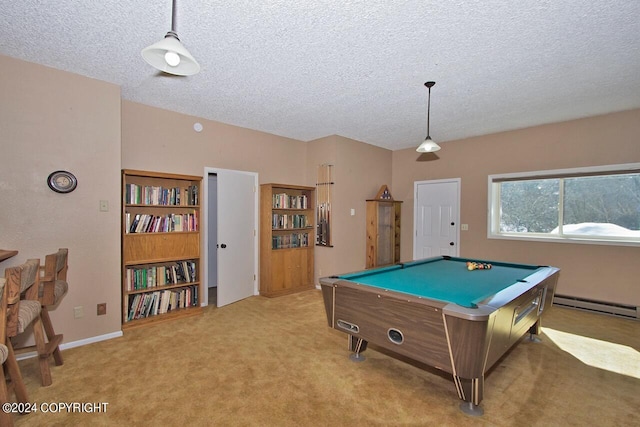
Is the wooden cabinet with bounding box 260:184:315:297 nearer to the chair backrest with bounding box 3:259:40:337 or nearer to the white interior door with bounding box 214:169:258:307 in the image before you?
the white interior door with bounding box 214:169:258:307

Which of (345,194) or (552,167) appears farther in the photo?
(345,194)

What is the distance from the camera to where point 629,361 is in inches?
102

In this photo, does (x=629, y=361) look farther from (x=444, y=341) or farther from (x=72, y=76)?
(x=72, y=76)

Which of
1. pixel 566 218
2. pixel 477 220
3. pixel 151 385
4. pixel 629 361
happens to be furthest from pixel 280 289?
pixel 566 218

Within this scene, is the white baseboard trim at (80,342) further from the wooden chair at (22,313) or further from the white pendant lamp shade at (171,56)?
the white pendant lamp shade at (171,56)

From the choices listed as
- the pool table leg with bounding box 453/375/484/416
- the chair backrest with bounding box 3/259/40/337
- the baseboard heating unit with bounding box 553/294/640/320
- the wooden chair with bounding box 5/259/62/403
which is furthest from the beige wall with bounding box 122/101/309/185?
the baseboard heating unit with bounding box 553/294/640/320

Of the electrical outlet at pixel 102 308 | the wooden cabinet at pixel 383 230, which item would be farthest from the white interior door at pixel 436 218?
the electrical outlet at pixel 102 308

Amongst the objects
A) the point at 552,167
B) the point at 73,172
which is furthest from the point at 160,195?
the point at 552,167

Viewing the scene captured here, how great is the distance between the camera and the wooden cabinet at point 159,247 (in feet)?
11.0

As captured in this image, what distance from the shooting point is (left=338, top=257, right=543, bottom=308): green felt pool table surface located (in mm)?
2148

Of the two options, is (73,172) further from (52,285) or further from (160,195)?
(52,285)

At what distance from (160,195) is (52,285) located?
5.07 feet

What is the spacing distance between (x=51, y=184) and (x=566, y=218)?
6368 millimetres

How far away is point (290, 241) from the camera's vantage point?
16.4 feet
